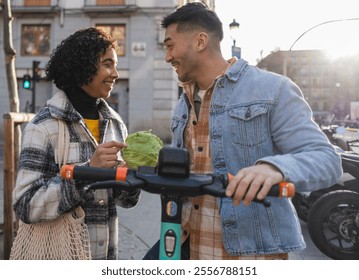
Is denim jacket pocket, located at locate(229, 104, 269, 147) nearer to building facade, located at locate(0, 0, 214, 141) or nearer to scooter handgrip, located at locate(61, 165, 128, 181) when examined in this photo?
scooter handgrip, located at locate(61, 165, 128, 181)

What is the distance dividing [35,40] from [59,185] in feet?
53.1

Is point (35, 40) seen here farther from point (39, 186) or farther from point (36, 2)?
point (39, 186)

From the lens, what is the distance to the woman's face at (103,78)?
1896mm

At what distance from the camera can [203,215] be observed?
1492mm

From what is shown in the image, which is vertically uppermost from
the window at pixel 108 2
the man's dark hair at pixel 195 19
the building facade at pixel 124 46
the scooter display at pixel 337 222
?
the window at pixel 108 2

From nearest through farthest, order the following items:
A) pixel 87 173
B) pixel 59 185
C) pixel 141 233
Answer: pixel 87 173 < pixel 59 185 < pixel 141 233

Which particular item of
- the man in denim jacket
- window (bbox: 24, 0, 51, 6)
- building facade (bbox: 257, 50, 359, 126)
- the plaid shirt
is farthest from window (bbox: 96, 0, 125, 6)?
the plaid shirt

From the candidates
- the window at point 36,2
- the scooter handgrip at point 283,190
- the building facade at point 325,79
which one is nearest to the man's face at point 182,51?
the scooter handgrip at point 283,190

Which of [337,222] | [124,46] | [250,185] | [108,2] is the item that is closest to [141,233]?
[337,222]

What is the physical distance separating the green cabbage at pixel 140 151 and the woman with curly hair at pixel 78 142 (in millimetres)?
50

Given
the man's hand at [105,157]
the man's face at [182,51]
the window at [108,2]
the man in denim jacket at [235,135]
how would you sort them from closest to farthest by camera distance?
the man in denim jacket at [235,135], the man's hand at [105,157], the man's face at [182,51], the window at [108,2]

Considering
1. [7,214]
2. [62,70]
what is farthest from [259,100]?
[7,214]

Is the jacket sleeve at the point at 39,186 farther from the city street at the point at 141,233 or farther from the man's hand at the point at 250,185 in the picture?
the city street at the point at 141,233

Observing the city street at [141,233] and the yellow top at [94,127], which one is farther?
the city street at [141,233]
